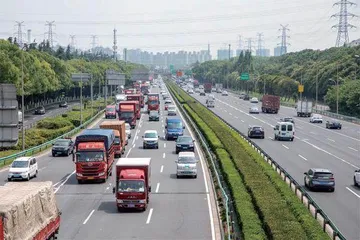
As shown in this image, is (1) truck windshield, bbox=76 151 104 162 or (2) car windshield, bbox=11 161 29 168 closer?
(1) truck windshield, bbox=76 151 104 162

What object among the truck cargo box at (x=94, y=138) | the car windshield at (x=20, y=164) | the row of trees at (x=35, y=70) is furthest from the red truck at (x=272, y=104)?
the car windshield at (x=20, y=164)

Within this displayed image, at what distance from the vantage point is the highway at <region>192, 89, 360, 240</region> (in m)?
32.9

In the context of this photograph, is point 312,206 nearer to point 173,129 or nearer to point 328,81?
point 173,129

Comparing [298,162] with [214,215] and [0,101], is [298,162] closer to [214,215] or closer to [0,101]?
[214,215]

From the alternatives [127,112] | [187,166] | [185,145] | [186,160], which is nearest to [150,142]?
[185,145]

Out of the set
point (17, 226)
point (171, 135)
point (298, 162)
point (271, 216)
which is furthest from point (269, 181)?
point (171, 135)

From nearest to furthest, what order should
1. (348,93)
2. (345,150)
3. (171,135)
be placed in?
(345,150)
(171,135)
(348,93)

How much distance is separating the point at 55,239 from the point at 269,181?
14.7 meters

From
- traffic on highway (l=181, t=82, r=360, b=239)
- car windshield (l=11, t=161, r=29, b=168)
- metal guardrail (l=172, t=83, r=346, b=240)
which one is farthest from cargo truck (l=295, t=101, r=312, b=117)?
car windshield (l=11, t=161, r=29, b=168)

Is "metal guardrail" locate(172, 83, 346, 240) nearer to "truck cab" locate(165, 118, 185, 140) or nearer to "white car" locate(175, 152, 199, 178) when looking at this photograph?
"white car" locate(175, 152, 199, 178)

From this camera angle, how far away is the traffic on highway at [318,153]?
34844 millimetres

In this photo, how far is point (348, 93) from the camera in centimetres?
10412

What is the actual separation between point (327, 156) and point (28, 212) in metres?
A: 38.4

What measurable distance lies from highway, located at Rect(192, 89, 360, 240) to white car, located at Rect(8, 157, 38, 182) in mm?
17362
